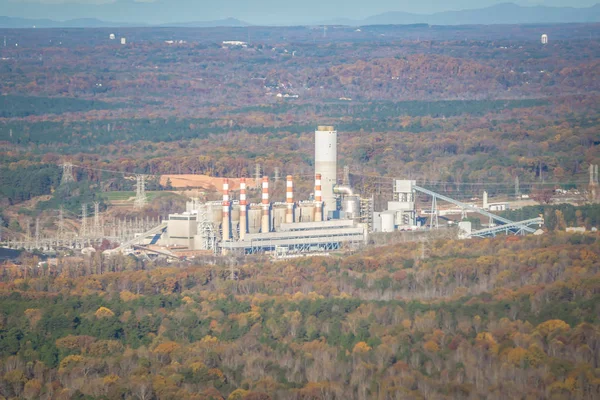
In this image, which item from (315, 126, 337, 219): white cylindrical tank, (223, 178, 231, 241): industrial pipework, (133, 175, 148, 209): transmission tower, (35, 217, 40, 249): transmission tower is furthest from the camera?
(133, 175, 148, 209): transmission tower

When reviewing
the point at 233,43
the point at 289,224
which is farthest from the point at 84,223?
the point at 233,43

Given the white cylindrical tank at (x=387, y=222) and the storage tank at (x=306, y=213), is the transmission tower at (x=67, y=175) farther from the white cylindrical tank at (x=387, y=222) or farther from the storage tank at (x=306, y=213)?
the white cylindrical tank at (x=387, y=222)

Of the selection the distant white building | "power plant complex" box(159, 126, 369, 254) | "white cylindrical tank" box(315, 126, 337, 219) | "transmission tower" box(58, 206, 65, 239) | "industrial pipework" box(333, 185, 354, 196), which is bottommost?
"transmission tower" box(58, 206, 65, 239)

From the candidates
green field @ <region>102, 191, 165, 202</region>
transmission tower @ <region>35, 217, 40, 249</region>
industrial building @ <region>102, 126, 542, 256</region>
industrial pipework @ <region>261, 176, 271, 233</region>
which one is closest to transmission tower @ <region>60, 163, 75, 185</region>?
green field @ <region>102, 191, 165, 202</region>

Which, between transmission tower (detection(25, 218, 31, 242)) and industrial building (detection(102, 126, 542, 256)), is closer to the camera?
industrial building (detection(102, 126, 542, 256))

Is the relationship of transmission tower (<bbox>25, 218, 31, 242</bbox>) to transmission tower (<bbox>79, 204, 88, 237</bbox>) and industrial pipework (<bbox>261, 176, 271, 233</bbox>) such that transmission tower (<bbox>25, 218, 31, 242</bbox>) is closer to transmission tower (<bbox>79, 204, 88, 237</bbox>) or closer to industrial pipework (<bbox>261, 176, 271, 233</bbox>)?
transmission tower (<bbox>79, 204, 88, 237</bbox>)

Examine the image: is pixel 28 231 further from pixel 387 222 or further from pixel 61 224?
pixel 387 222

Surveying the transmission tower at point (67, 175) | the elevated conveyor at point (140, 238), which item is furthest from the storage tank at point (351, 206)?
the transmission tower at point (67, 175)
